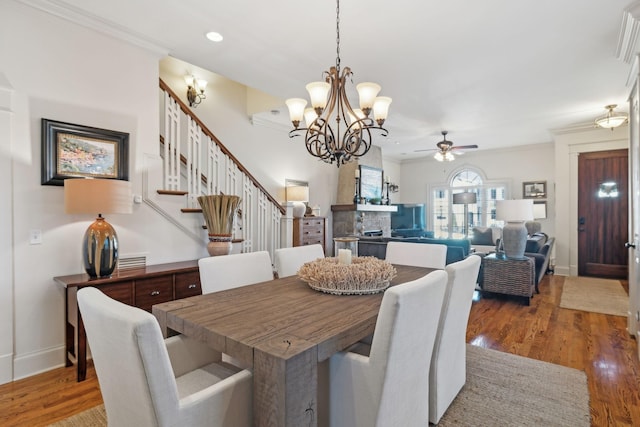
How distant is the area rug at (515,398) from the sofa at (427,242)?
1.88 m

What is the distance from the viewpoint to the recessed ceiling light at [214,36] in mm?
2908

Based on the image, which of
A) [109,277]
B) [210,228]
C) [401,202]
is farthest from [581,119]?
[109,277]

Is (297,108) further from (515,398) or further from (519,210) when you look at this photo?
(519,210)

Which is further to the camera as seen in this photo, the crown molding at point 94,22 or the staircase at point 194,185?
the staircase at point 194,185

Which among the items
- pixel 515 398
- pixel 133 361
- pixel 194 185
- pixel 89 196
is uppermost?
pixel 194 185

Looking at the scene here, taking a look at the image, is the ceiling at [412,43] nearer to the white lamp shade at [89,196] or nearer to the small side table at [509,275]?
the white lamp shade at [89,196]

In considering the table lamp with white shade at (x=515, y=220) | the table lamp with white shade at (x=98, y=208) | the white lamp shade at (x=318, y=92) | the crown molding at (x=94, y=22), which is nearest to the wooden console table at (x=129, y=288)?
the table lamp with white shade at (x=98, y=208)

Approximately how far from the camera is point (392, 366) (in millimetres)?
1285

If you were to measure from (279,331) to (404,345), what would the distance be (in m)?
0.49

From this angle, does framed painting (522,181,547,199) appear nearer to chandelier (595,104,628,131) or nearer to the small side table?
chandelier (595,104,628,131)

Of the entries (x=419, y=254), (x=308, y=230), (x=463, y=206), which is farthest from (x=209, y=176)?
(x=463, y=206)

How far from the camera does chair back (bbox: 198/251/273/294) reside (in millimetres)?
2092

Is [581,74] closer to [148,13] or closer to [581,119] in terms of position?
[581,119]

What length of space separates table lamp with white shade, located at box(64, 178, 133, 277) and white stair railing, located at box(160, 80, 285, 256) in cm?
78
